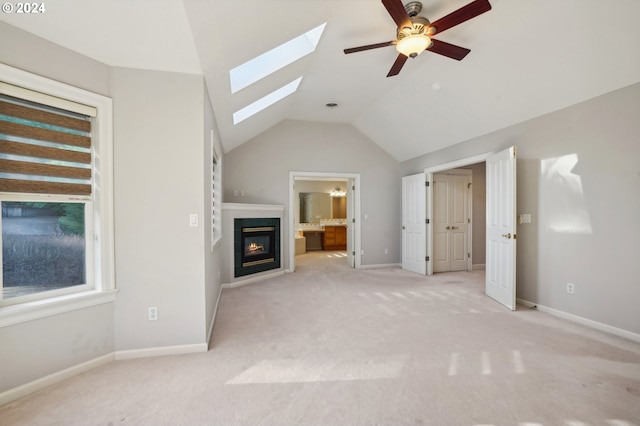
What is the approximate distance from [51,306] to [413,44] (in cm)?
351

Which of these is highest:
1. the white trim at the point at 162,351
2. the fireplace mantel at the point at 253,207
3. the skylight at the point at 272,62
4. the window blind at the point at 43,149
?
the skylight at the point at 272,62

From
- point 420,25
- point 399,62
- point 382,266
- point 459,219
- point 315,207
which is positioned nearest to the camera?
point 420,25

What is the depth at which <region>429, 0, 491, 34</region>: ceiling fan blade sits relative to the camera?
204cm

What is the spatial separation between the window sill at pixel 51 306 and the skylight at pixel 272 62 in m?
2.35

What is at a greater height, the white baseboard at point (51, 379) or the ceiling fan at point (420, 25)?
the ceiling fan at point (420, 25)

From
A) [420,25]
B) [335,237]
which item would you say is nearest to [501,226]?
[420,25]

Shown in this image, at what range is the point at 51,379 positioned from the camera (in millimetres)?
2061

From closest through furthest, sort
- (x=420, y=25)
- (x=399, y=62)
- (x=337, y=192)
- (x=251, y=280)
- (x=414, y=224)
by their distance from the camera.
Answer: (x=420, y=25), (x=399, y=62), (x=251, y=280), (x=414, y=224), (x=337, y=192)

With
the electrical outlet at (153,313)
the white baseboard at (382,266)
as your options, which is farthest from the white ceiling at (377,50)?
the white baseboard at (382,266)

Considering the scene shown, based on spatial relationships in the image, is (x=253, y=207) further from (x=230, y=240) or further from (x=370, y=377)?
(x=370, y=377)

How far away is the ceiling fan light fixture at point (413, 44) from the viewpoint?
245cm

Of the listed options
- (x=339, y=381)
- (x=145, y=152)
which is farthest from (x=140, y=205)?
(x=339, y=381)

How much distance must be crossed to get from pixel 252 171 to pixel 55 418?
458cm

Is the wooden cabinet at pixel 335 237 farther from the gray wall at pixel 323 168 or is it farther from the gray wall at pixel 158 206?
the gray wall at pixel 158 206
